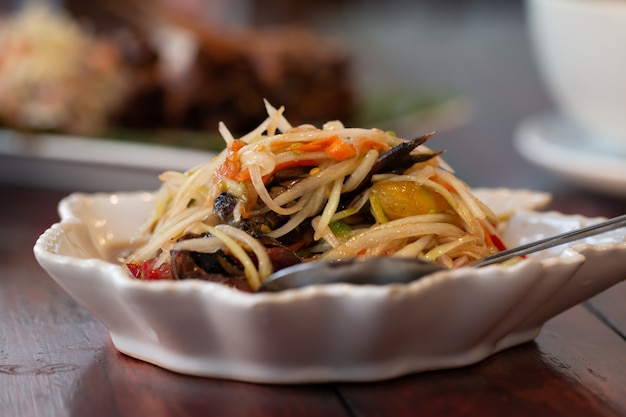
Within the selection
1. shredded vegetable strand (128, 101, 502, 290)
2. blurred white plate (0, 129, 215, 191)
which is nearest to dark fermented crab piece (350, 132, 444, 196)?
shredded vegetable strand (128, 101, 502, 290)

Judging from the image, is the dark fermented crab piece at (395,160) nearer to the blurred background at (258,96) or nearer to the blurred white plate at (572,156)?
the blurred white plate at (572,156)

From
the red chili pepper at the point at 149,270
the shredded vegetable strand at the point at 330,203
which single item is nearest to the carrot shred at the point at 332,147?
the shredded vegetable strand at the point at 330,203

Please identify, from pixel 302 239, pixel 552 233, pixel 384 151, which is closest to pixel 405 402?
pixel 302 239

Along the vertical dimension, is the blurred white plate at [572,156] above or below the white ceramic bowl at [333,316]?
below

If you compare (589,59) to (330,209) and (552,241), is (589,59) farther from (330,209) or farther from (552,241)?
(330,209)

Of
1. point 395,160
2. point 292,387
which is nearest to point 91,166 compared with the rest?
point 395,160

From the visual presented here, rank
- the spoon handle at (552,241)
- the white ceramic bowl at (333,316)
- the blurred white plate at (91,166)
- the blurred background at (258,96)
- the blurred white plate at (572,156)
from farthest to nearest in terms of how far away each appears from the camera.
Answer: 1. the blurred background at (258,96)
2. the blurred white plate at (91,166)
3. the blurred white plate at (572,156)
4. the spoon handle at (552,241)
5. the white ceramic bowl at (333,316)

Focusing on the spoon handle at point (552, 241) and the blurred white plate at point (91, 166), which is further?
the blurred white plate at point (91, 166)
